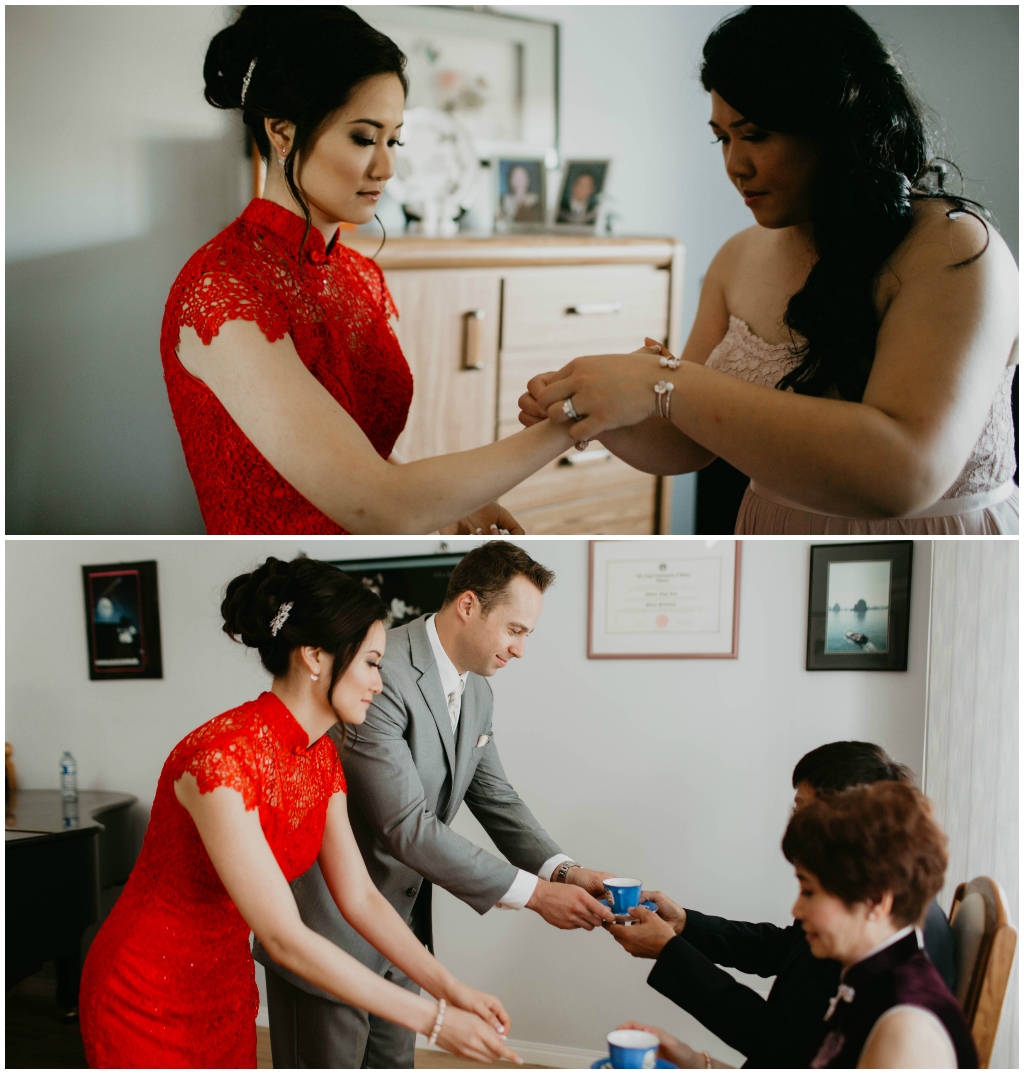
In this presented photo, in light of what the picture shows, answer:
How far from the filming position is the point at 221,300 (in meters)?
0.99

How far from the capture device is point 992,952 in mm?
966

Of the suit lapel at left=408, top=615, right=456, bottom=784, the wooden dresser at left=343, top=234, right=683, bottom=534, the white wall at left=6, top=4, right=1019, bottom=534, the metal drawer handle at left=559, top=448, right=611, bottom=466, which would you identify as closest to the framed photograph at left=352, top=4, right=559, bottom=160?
the wooden dresser at left=343, top=234, right=683, bottom=534

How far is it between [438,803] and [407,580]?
29cm

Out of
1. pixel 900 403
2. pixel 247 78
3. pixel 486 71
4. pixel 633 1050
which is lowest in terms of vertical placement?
pixel 633 1050

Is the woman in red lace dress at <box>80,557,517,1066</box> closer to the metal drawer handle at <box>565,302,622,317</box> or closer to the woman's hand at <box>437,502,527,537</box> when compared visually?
the woman's hand at <box>437,502,527,537</box>

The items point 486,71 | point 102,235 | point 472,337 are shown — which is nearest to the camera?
point 102,235

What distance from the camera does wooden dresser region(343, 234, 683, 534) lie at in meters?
2.33

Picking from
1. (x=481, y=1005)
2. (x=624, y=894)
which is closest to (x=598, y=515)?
(x=624, y=894)

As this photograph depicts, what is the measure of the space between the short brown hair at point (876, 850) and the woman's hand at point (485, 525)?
0.51 metres

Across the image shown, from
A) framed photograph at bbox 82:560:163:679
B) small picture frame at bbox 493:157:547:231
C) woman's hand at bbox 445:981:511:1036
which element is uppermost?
small picture frame at bbox 493:157:547:231

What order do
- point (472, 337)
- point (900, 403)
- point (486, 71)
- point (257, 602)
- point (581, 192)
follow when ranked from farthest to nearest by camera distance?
point (581, 192), point (486, 71), point (472, 337), point (257, 602), point (900, 403)

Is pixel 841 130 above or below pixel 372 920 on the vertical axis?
above

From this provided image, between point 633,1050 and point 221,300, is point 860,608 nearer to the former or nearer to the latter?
point 633,1050

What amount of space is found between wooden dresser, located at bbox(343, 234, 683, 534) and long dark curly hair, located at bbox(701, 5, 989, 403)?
Result: 4.29 ft
